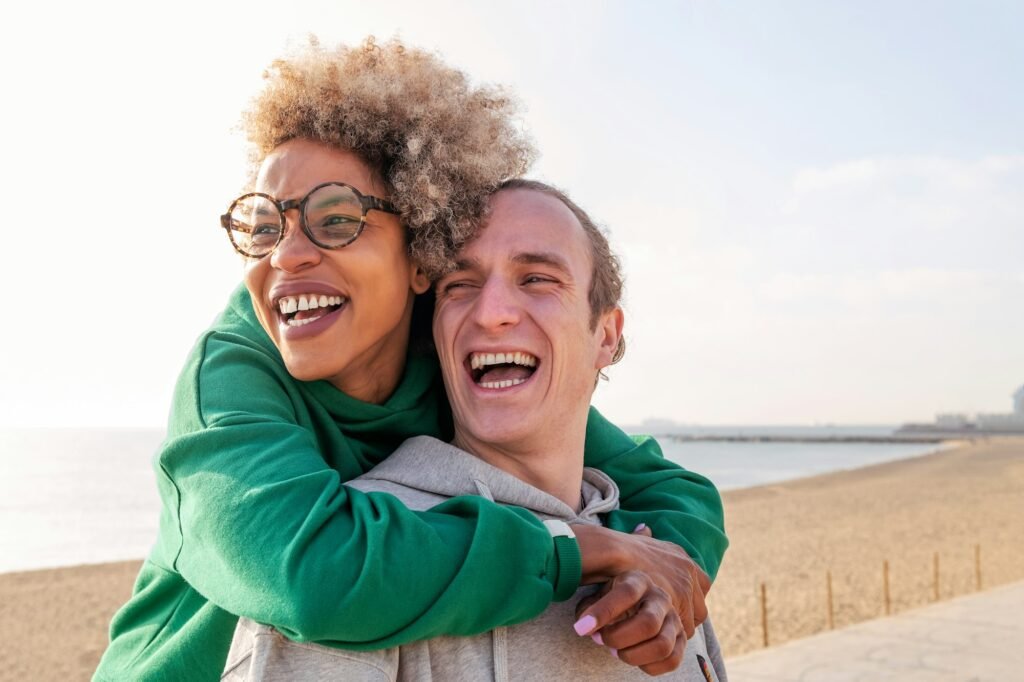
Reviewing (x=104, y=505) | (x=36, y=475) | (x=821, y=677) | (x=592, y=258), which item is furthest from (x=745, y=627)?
(x=36, y=475)

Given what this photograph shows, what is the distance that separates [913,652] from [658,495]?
635cm

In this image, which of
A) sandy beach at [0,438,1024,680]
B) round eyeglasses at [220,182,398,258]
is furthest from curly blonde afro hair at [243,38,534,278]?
sandy beach at [0,438,1024,680]

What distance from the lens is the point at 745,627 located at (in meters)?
13.4

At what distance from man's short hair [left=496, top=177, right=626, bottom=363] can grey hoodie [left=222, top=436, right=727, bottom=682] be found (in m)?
0.54

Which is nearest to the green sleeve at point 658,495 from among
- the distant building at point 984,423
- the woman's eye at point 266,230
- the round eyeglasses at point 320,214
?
the round eyeglasses at point 320,214

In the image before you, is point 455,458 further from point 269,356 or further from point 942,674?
point 942,674

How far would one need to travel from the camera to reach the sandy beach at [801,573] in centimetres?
1398

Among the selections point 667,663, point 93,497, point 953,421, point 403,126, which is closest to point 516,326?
point 403,126

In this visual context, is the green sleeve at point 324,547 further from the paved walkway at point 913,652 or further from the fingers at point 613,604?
the paved walkway at point 913,652

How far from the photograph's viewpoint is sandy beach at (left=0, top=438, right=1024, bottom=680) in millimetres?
13984

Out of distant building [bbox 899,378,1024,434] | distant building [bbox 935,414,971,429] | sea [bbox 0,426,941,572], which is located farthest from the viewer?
distant building [bbox 935,414,971,429]

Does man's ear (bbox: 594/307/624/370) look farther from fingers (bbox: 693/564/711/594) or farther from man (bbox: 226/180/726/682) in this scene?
fingers (bbox: 693/564/711/594)

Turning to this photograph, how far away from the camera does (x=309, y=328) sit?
192cm

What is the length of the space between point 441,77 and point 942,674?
6.80 meters
